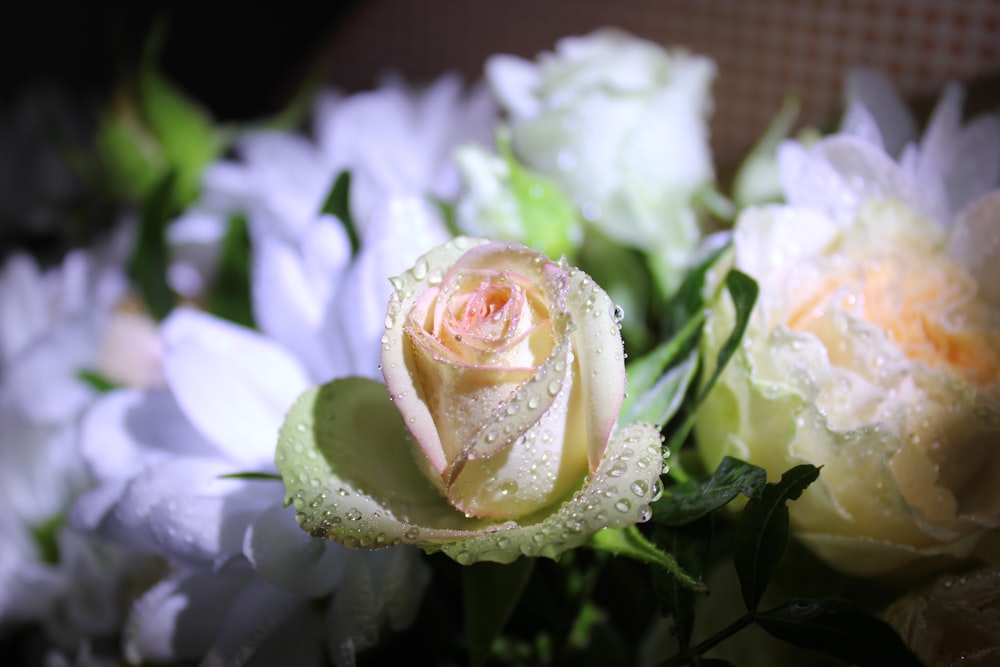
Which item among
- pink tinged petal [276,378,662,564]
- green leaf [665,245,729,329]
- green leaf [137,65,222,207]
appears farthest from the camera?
green leaf [137,65,222,207]

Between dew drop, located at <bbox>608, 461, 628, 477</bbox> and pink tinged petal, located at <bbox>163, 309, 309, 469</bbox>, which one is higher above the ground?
dew drop, located at <bbox>608, 461, 628, 477</bbox>

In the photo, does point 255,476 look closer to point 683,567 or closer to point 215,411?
point 215,411

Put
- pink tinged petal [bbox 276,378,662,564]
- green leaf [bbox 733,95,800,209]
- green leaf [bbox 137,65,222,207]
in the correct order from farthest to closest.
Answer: green leaf [bbox 137,65,222,207] → green leaf [bbox 733,95,800,209] → pink tinged petal [bbox 276,378,662,564]

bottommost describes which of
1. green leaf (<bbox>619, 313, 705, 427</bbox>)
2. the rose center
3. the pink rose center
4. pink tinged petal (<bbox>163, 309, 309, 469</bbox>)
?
pink tinged petal (<bbox>163, 309, 309, 469</bbox>)

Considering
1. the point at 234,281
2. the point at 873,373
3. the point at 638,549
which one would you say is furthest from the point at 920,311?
the point at 234,281

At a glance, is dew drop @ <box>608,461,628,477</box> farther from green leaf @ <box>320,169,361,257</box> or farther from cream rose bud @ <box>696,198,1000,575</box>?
green leaf @ <box>320,169,361,257</box>

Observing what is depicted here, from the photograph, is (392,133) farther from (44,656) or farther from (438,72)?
(44,656)

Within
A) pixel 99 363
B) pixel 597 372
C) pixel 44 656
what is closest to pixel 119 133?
pixel 99 363

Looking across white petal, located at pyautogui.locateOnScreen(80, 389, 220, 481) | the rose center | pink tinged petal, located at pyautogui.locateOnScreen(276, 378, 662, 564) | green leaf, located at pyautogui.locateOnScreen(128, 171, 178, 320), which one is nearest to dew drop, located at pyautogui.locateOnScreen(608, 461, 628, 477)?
pink tinged petal, located at pyautogui.locateOnScreen(276, 378, 662, 564)
